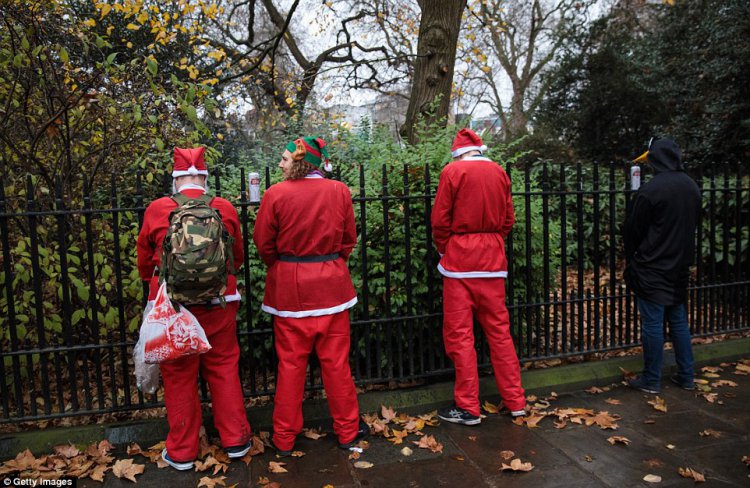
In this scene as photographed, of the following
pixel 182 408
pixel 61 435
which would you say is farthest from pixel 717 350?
pixel 61 435

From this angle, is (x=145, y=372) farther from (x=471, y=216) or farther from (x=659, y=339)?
(x=659, y=339)

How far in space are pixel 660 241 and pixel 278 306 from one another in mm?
3035

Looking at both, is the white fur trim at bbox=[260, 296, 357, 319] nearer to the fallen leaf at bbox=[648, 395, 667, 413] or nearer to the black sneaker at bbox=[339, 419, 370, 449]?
the black sneaker at bbox=[339, 419, 370, 449]

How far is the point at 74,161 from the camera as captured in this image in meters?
4.66

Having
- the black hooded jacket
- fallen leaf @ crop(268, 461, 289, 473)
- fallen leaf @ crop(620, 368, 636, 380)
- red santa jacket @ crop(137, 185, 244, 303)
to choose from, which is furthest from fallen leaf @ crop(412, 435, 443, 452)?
the black hooded jacket

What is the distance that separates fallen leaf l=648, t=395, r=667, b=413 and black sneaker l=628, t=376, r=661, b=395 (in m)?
0.14

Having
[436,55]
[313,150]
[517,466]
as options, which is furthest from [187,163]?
[436,55]

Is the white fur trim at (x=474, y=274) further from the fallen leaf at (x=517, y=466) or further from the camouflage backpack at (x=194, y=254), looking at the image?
the camouflage backpack at (x=194, y=254)

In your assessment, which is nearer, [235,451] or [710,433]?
[235,451]

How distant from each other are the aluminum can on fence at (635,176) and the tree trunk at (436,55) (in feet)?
8.01

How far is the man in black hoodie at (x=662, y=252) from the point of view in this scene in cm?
431

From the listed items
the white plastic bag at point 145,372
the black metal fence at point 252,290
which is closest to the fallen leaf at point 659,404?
the black metal fence at point 252,290

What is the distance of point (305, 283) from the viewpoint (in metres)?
3.49

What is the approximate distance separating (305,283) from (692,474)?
2.51 m
